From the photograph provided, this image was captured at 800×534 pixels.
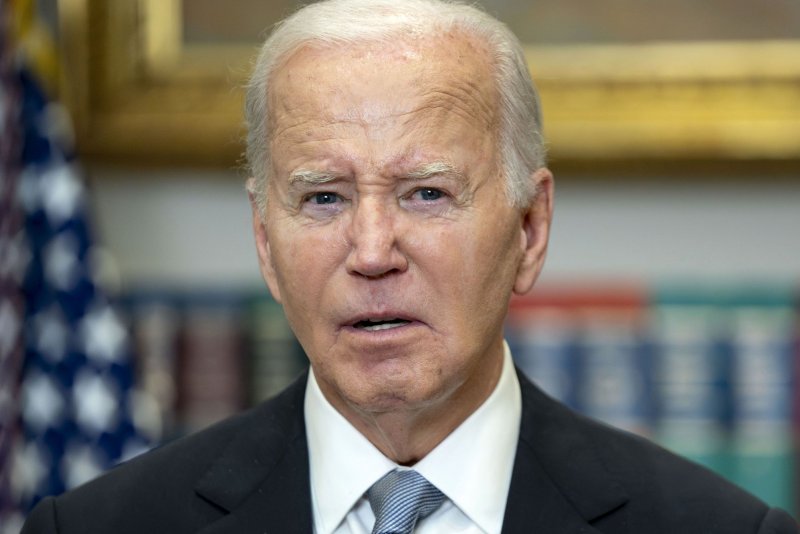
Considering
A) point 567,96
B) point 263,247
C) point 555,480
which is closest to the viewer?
point 555,480

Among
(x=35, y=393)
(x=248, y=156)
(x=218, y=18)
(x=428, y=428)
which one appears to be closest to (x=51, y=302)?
(x=35, y=393)

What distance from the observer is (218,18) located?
532cm

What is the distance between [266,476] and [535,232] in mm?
722

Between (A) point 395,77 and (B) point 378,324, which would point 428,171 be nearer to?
(A) point 395,77

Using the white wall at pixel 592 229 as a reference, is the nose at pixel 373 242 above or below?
above

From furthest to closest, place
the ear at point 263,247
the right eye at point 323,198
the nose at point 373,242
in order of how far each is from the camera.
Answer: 1. the ear at point 263,247
2. the right eye at point 323,198
3. the nose at point 373,242

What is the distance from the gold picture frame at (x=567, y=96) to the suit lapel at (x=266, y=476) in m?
2.44

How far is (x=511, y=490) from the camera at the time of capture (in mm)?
2570

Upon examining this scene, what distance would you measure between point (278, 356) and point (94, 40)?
142cm

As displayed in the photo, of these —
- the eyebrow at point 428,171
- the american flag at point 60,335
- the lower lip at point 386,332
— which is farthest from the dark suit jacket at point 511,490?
the american flag at point 60,335

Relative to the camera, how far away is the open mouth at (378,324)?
242 centimetres

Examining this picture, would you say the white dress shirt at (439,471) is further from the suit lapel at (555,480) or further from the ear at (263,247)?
the ear at (263,247)

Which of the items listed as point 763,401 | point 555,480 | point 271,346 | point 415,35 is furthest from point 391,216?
point 763,401

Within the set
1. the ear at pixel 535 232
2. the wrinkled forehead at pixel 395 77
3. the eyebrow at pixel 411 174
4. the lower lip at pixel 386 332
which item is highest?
the wrinkled forehead at pixel 395 77
